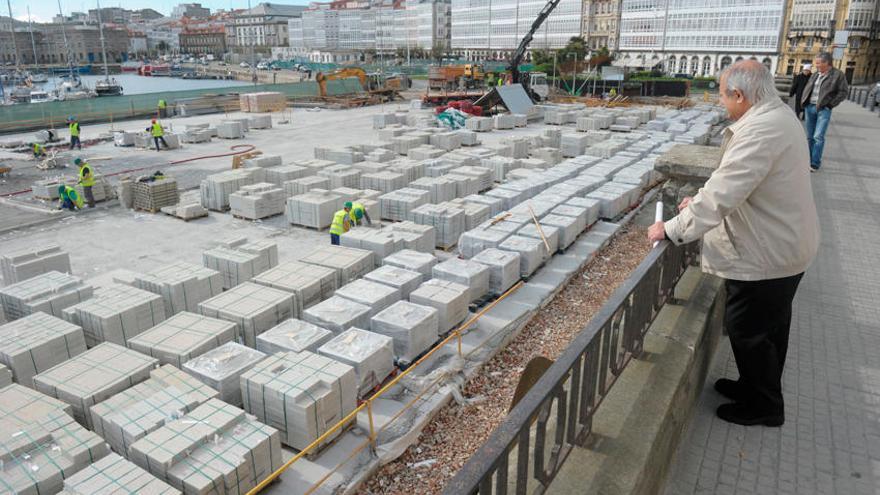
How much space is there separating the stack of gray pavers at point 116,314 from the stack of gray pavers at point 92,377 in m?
0.89

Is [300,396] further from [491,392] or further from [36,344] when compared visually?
[36,344]

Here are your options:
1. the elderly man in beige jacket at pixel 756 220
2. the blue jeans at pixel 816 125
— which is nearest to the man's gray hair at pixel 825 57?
the blue jeans at pixel 816 125

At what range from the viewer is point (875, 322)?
22.1ft

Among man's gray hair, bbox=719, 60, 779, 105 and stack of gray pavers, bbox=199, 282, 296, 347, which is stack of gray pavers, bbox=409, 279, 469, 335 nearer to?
stack of gray pavers, bbox=199, 282, 296, 347

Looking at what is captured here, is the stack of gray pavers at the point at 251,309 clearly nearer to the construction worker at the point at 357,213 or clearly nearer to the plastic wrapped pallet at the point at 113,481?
the plastic wrapped pallet at the point at 113,481

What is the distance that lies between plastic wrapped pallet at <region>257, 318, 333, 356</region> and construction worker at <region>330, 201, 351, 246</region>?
423 cm

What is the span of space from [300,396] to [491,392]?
2.59 m

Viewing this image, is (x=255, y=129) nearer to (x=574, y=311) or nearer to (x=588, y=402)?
(x=574, y=311)

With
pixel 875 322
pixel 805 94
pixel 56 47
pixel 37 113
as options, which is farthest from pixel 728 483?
pixel 56 47

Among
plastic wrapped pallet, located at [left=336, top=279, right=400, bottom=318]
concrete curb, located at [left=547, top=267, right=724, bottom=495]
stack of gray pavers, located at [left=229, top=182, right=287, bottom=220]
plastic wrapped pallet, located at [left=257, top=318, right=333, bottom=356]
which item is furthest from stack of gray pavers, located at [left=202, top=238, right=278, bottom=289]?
concrete curb, located at [left=547, top=267, right=724, bottom=495]

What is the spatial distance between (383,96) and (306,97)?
6008mm

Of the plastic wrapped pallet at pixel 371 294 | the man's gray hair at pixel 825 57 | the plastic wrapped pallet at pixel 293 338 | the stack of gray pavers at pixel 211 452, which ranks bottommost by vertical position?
the stack of gray pavers at pixel 211 452

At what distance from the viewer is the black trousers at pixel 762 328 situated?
13.0 ft

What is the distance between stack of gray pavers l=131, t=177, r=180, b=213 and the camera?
15930mm
